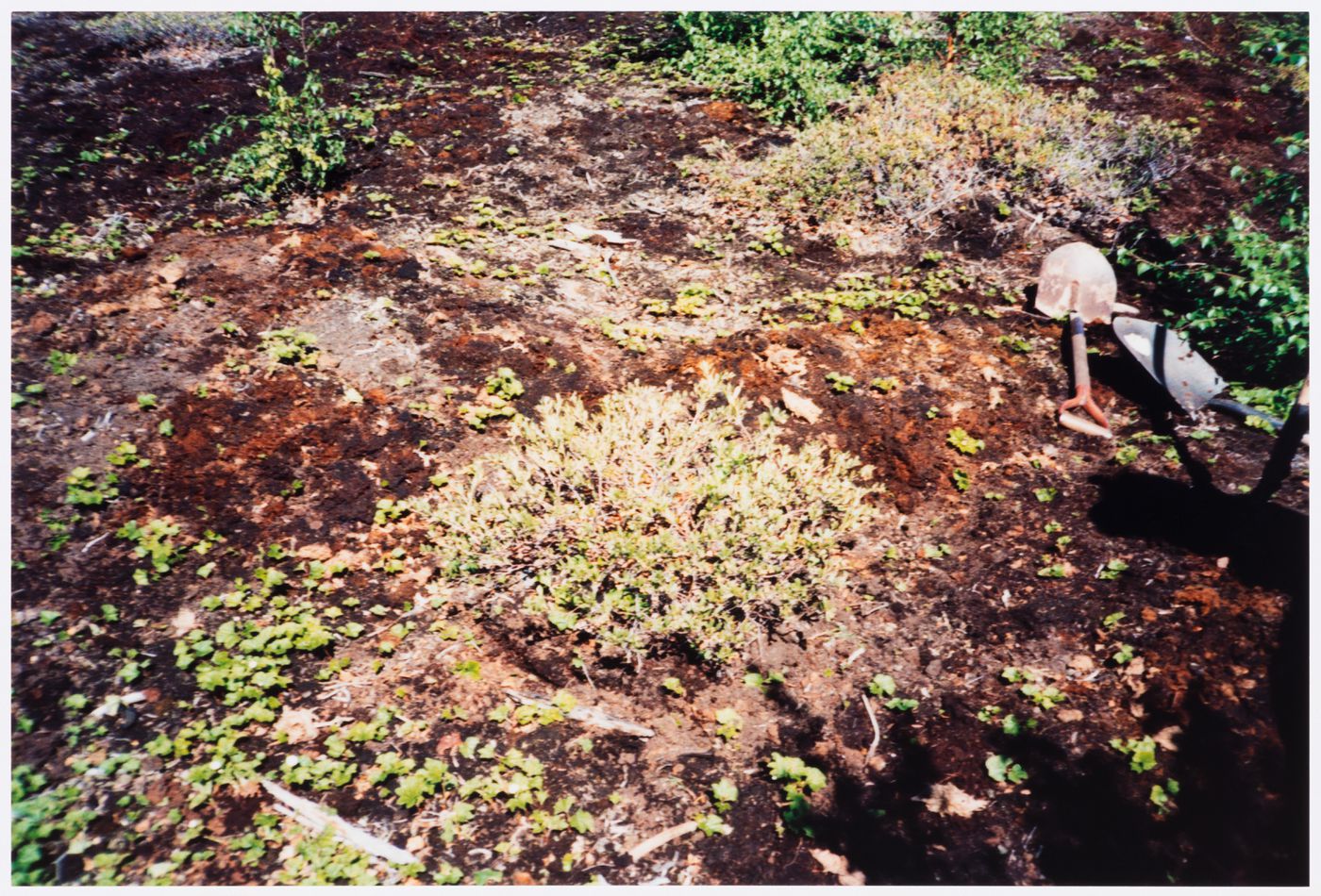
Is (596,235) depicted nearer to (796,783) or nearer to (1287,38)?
(1287,38)

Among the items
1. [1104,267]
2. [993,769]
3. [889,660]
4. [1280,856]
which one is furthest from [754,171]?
[1280,856]

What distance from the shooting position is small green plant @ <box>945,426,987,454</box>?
412 cm

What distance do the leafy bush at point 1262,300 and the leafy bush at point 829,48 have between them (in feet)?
11.6

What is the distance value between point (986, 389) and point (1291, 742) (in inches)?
97.5

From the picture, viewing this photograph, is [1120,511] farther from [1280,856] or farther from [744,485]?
[744,485]

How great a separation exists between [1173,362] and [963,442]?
58.8 inches

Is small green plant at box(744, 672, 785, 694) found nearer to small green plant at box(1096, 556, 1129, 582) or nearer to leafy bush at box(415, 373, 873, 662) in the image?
leafy bush at box(415, 373, 873, 662)

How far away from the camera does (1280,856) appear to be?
2350 millimetres

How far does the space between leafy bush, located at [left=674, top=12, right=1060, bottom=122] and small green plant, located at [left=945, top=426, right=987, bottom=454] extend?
4509 mm

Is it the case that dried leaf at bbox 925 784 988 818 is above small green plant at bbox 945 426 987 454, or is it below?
below

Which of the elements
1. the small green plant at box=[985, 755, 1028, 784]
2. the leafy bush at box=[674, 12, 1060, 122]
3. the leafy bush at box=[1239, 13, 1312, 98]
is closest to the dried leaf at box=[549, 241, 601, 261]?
the leafy bush at box=[674, 12, 1060, 122]

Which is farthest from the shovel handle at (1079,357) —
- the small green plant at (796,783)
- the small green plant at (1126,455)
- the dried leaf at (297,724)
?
the dried leaf at (297,724)

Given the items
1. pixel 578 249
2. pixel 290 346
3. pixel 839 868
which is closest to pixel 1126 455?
pixel 839 868

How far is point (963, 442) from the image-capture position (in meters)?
4.15
